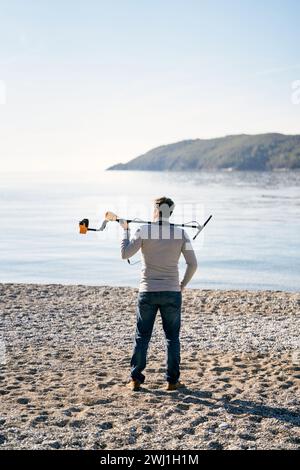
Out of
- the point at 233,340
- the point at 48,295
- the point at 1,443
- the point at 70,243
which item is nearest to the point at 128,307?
the point at 48,295

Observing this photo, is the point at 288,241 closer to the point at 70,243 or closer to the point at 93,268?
the point at 70,243

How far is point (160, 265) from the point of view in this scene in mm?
6758

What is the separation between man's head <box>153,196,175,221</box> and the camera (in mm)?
6609

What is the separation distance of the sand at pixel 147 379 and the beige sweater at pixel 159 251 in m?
1.29

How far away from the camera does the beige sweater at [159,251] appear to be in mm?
6703

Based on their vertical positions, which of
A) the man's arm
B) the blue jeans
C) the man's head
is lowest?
the blue jeans

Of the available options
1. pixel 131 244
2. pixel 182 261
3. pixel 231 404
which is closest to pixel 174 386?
pixel 231 404

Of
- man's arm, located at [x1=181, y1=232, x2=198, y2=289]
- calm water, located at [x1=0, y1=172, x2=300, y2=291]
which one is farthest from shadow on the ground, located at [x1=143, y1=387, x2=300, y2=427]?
calm water, located at [x1=0, y1=172, x2=300, y2=291]

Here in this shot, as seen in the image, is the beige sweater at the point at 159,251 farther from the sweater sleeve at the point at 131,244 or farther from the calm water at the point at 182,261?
the calm water at the point at 182,261

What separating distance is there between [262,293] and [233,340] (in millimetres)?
5214

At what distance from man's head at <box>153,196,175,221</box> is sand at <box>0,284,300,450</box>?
6.47 ft

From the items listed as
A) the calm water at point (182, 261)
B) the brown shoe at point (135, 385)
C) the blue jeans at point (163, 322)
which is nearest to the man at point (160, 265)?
the blue jeans at point (163, 322)

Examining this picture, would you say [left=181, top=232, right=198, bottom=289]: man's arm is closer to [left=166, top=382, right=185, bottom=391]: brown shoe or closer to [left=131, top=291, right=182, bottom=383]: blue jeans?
[left=131, top=291, right=182, bottom=383]: blue jeans

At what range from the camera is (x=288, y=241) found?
37.1 meters
